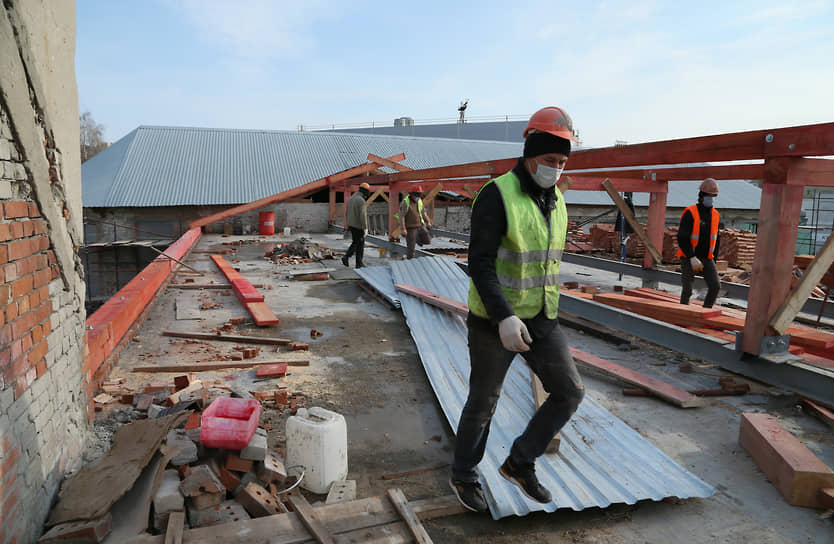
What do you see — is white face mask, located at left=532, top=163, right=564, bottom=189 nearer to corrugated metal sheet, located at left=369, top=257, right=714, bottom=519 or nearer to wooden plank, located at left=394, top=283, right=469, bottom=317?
corrugated metal sheet, located at left=369, top=257, right=714, bottom=519

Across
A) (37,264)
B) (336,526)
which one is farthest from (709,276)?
(37,264)

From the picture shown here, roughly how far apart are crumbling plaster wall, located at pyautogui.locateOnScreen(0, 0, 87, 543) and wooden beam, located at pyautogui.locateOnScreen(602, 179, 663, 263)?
7056 mm

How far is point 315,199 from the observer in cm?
2581

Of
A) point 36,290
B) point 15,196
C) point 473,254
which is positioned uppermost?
point 15,196

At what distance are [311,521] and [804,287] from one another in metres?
4.01

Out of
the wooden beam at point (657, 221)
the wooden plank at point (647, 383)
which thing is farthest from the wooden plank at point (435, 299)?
the wooden beam at point (657, 221)

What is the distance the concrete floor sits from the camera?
2789mm

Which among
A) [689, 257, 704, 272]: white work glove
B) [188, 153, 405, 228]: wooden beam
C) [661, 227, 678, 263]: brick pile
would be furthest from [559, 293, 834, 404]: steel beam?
[188, 153, 405, 228]: wooden beam

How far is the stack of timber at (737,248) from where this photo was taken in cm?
1424

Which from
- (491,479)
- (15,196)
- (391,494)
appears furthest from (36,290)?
(491,479)

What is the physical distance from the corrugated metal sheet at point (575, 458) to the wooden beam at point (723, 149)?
251 cm

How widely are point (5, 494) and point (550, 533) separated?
253 centimetres

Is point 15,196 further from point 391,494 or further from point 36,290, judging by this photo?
point 391,494

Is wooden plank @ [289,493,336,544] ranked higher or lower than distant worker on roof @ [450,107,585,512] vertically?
lower
